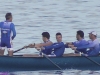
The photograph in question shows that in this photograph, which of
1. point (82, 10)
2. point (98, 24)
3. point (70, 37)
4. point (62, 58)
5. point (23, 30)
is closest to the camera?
point (62, 58)

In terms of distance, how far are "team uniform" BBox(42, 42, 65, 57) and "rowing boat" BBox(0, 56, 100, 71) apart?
438 mm

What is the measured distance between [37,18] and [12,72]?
1978cm

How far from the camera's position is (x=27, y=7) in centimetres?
5353

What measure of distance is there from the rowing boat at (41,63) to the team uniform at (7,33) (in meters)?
1.00

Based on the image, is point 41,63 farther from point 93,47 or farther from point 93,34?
point 93,34

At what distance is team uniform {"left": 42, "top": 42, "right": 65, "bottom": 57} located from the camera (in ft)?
94.0

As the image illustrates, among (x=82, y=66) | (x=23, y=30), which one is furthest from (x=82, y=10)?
(x=82, y=66)

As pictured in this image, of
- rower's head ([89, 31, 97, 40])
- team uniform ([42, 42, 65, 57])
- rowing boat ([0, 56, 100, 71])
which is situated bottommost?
rowing boat ([0, 56, 100, 71])

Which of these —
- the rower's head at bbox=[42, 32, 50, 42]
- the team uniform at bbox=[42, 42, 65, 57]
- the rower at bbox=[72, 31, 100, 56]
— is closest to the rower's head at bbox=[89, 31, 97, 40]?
the rower at bbox=[72, 31, 100, 56]

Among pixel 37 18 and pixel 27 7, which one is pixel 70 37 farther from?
pixel 27 7

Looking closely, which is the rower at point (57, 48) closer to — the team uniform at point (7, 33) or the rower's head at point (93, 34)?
the rower's head at point (93, 34)

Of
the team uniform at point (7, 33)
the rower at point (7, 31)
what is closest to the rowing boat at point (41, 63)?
the rower at point (7, 31)

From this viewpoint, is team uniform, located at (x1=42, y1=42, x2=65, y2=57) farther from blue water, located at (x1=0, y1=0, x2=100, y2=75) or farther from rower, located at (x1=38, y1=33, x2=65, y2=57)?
blue water, located at (x1=0, y1=0, x2=100, y2=75)

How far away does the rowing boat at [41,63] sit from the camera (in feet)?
92.8
